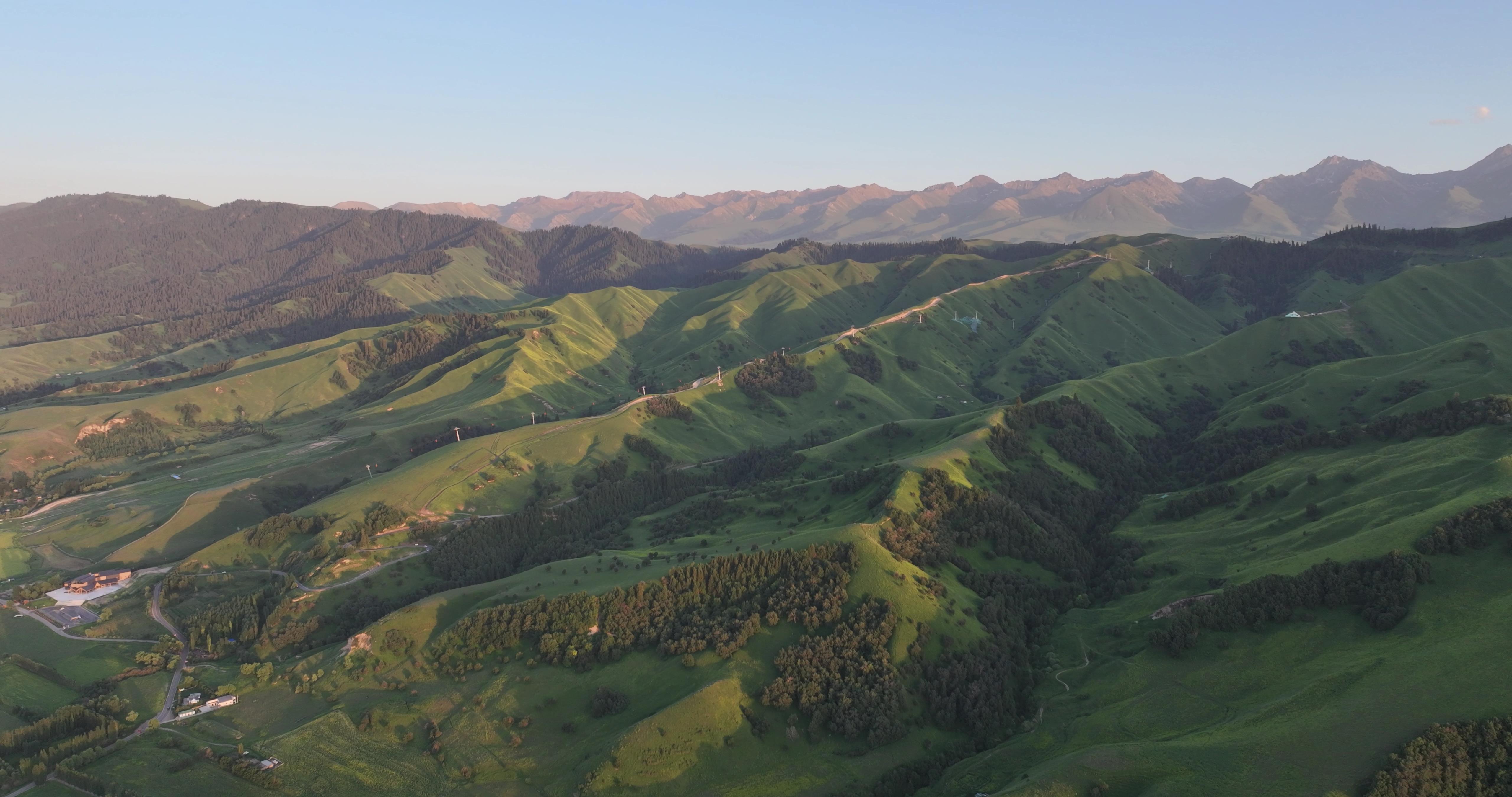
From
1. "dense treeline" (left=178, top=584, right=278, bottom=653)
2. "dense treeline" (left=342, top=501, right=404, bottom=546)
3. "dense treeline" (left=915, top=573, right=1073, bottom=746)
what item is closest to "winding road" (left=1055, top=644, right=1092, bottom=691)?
"dense treeline" (left=915, top=573, right=1073, bottom=746)

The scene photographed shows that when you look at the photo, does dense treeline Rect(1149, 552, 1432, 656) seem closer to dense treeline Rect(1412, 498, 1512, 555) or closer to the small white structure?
dense treeline Rect(1412, 498, 1512, 555)

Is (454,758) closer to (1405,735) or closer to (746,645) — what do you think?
(746,645)

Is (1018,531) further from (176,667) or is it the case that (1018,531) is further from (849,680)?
(176,667)

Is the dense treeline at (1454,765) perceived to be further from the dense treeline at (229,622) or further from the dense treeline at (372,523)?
the dense treeline at (372,523)

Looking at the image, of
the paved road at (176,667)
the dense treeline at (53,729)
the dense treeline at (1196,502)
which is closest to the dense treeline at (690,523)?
the paved road at (176,667)

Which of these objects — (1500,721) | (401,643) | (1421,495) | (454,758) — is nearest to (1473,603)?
(1500,721)
